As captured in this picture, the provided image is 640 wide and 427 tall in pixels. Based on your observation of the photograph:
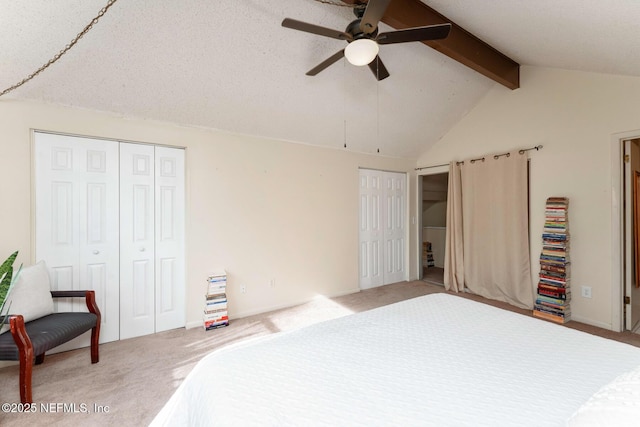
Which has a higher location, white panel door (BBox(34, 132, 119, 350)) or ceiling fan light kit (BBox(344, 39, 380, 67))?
ceiling fan light kit (BBox(344, 39, 380, 67))

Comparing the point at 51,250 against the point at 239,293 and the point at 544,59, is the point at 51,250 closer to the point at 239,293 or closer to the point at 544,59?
the point at 239,293

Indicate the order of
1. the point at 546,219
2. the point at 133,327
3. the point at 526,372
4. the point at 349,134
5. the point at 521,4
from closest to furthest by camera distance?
the point at 526,372
the point at 521,4
the point at 133,327
the point at 546,219
the point at 349,134

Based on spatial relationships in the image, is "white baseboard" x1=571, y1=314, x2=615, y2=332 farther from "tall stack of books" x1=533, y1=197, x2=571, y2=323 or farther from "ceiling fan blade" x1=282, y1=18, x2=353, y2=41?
"ceiling fan blade" x1=282, y1=18, x2=353, y2=41

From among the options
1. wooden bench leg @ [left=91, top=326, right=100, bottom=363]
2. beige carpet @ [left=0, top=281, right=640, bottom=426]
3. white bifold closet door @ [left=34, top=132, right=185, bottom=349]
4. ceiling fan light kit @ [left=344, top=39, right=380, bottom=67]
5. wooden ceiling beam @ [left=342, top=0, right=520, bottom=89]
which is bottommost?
beige carpet @ [left=0, top=281, right=640, bottom=426]

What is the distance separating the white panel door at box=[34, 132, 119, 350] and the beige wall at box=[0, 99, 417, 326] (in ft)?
0.30

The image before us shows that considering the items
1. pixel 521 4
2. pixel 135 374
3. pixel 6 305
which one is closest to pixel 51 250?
pixel 6 305

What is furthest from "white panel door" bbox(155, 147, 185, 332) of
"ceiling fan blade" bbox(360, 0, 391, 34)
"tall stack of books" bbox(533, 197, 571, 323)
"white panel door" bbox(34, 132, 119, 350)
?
"tall stack of books" bbox(533, 197, 571, 323)

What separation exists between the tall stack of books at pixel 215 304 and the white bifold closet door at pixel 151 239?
0.97 ft

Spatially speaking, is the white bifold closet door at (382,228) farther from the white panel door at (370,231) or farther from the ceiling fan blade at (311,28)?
the ceiling fan blade at (311,28)

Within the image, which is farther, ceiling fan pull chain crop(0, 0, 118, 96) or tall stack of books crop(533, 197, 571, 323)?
tall stack of books crop(533, 197, 571, 323)

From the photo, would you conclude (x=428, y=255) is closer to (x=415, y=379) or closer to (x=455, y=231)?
(x=455, y=231)

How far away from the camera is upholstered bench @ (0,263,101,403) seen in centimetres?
173

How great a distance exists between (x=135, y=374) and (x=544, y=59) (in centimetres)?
490

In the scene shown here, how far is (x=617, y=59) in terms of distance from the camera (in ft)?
7.88
